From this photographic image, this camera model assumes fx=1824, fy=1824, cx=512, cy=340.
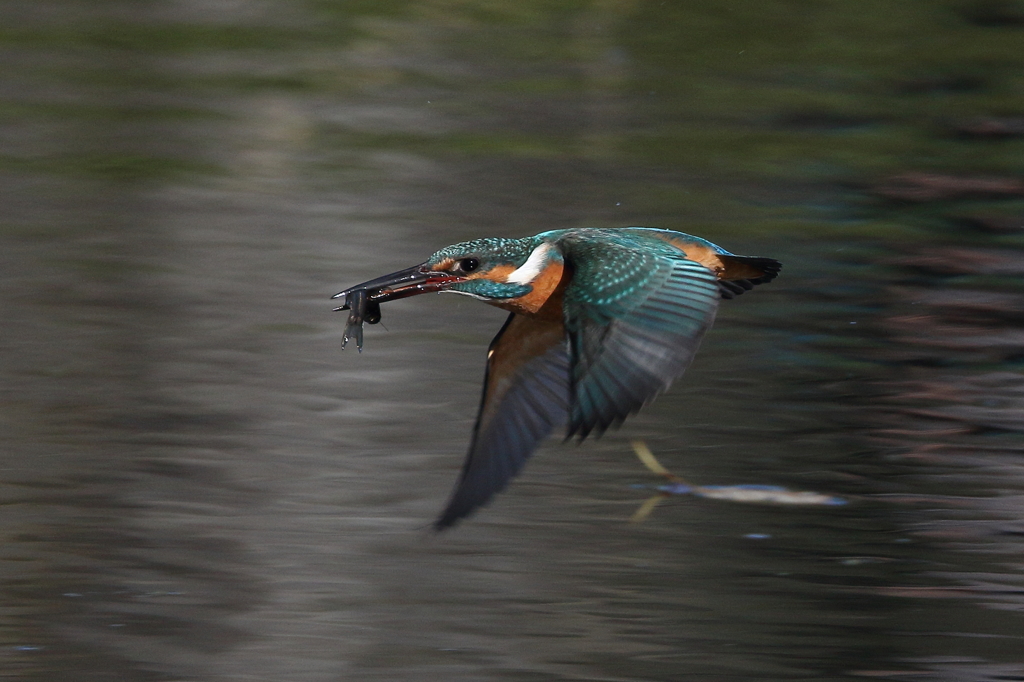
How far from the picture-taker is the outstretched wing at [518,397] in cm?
480

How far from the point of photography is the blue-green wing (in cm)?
433

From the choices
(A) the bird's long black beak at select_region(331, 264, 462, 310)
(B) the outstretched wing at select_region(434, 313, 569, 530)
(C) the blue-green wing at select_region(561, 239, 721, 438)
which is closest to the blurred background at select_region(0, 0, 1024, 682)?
(B) the outstretched wing at select_region(434, 313, 569, 530)

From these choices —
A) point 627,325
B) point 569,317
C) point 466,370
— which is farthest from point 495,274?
point 466,370

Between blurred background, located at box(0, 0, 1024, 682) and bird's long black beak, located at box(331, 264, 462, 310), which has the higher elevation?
bird's long black beak, located at box(331, 264, 462, 310)

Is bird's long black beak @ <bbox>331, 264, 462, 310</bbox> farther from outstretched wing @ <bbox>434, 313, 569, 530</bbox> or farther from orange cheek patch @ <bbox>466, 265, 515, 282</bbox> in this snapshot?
outstretched wing @ <bbox>434, 313, 569, 530</bbox>

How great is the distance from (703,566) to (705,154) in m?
5.30

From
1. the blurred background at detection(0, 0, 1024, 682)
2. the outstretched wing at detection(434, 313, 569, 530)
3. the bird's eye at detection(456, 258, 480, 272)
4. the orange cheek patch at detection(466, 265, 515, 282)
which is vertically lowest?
the blurred background at detection(0, 0, 1024, 682)

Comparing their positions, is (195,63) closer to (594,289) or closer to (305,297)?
(305,297)

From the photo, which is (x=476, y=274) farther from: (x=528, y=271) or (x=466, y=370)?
(x=466, y=370)

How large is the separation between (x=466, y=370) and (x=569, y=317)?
2239 mm

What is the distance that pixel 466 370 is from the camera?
6703mm

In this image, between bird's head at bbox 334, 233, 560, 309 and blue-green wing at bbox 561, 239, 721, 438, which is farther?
bird's head at bbox 334, 233, 560, 309

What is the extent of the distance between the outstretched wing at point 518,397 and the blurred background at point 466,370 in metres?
0.33

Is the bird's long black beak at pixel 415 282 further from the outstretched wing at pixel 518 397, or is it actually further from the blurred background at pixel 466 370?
the blurred background at pixel 466 370
